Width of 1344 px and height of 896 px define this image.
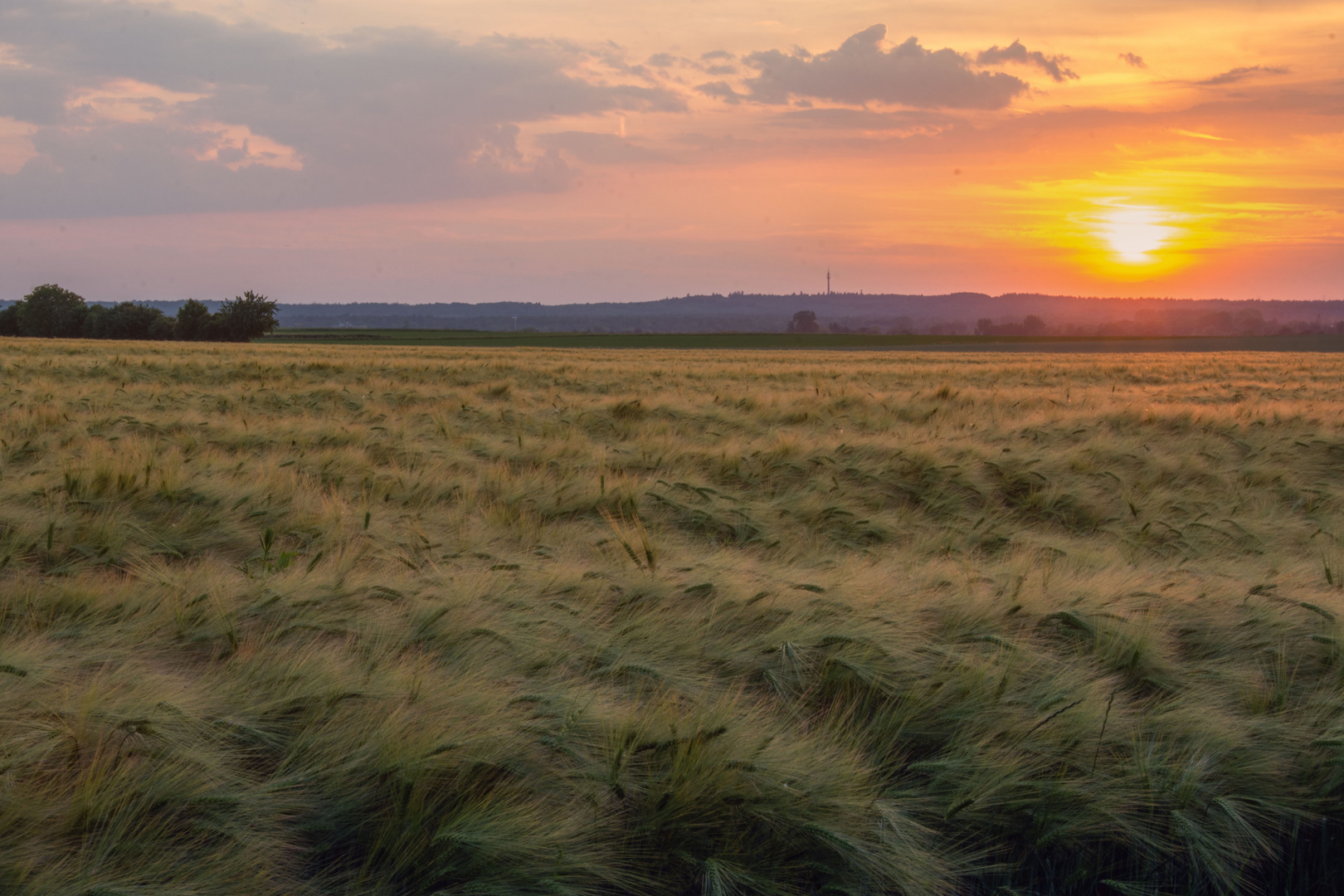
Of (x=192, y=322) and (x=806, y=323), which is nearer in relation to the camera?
A: (x=192, y=322)

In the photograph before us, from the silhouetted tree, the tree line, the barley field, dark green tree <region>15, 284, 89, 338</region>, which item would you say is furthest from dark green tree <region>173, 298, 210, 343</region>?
the silhouetted tree

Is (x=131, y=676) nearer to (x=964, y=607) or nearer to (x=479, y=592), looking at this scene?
(x=479, y=592)

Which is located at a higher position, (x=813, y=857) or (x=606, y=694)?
(x=606, y=694)

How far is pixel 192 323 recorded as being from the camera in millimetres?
76062

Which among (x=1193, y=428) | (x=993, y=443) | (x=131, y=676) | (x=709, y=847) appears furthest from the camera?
(x=1193, y=428)

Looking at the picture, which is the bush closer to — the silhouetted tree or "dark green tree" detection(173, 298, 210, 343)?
"dark green tree" detection(173, 298, 210, 343)

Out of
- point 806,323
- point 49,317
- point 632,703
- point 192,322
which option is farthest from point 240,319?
point 806,323

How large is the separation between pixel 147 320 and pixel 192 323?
13.6 feet

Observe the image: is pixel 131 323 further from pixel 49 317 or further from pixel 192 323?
pixel 49 317

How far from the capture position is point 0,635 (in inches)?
105

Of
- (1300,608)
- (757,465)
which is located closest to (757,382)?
(757,465)

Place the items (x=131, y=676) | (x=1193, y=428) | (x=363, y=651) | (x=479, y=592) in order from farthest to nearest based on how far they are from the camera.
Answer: (x=1193, y=428) → (x=479, y=592) → (x=363, y=651) → (x=131, y=676)

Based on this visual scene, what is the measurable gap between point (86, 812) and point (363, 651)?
871 millimetres

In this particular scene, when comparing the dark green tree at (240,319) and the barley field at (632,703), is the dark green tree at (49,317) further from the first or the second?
the barley field at (632,703)
